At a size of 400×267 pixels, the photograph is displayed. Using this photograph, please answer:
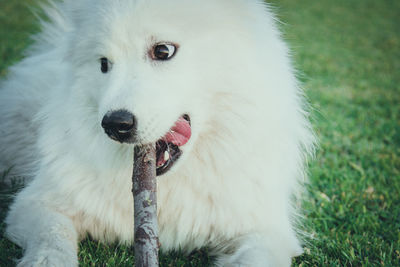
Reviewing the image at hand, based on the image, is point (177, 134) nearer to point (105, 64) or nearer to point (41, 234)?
point (105, 64)

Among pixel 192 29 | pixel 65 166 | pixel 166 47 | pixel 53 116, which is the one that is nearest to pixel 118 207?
pixel 65 166

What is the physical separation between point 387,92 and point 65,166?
5.56 metres

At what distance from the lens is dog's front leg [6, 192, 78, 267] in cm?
182

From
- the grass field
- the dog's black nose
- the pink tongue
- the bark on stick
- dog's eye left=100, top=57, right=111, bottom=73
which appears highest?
dog's eye left=100, top=57, right=111, bottom=73

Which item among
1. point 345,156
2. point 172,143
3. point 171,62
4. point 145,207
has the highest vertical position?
point 171,62

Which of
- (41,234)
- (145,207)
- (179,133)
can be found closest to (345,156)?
(179,133)

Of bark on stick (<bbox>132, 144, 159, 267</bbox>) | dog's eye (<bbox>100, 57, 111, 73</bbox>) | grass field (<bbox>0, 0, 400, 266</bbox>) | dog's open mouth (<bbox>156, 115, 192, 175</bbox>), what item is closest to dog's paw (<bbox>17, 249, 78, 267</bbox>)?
grass field (<bbox>0, 0, 400, 266</bbox>)

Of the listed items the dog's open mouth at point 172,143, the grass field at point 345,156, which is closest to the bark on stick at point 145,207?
the dog's open mouth at point 172,143

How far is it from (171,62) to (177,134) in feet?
1.27

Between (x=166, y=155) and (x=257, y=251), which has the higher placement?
(x=166, y=155)

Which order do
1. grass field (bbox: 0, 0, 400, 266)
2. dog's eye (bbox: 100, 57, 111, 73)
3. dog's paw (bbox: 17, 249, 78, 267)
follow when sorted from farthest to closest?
grass field (bbox: 0, 0, 400, 266) < dog's eye (bbox: 100, 57, 111, 73) < dog's paw (bbox: 17, 249, 78, 267)

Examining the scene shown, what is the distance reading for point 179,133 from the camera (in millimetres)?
1967

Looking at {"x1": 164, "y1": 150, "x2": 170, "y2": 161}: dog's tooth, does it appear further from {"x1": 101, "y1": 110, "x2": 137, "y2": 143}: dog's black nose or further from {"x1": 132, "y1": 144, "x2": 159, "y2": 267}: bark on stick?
{"x1": 101, "y1": 110, "x2": 137, "y2": 143}: dog's black nose

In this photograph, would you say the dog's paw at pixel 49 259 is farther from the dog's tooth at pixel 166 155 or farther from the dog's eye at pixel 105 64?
the dog's eye at pixel 105 64
